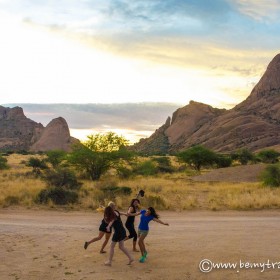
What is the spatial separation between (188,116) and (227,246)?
17293 centimetres

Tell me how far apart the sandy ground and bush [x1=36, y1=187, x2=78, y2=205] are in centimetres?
336

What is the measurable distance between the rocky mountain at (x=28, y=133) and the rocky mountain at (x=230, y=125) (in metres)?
29.7

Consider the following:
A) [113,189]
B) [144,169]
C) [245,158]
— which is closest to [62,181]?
[113,189]

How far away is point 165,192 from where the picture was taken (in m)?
28.0

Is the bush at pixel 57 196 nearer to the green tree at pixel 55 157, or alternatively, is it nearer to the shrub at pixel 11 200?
the shrub at pixel 11 200

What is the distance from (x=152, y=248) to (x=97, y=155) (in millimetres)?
26550

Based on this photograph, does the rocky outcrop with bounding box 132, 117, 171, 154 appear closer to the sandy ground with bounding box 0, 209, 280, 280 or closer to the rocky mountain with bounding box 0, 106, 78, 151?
the rocky mountain with bounding box 0, 106, 78, 151

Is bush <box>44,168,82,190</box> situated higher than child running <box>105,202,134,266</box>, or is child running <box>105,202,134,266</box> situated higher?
bush <box>44,168,82,190</box>

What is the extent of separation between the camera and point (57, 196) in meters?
22.8

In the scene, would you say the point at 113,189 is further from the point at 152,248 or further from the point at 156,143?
the point at 156,143

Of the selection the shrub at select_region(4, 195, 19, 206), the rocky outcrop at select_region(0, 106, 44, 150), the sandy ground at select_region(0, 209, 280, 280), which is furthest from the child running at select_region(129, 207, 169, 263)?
the rocky outcrop at select_region(0, 106, 44, 150)

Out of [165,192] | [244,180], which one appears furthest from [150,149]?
[165,192]

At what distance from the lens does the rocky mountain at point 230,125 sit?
130500mm

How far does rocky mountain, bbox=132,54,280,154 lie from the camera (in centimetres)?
13050
